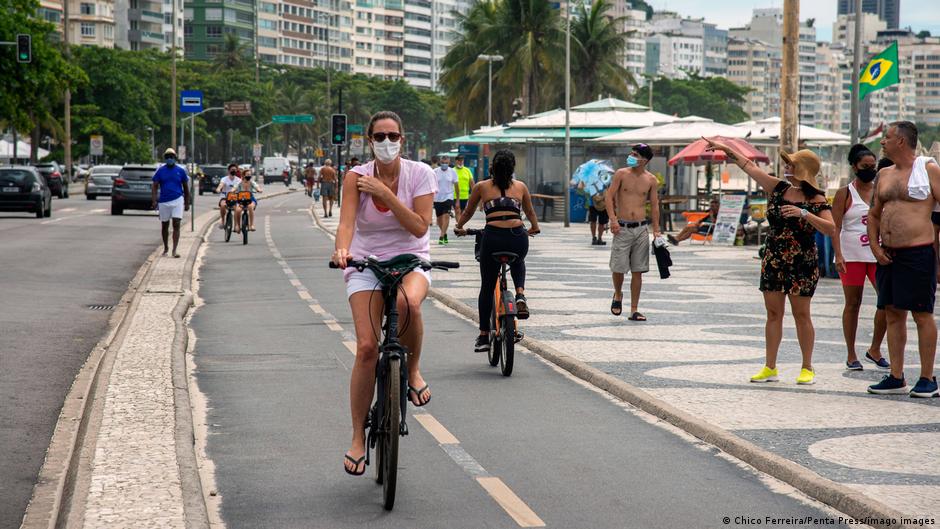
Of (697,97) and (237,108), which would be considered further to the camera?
(697,97)

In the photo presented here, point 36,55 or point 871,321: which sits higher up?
point 36,55

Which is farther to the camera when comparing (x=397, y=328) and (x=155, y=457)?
(x=155, y=457)

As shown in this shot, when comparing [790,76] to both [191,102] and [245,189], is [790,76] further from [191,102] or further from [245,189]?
[191,102]

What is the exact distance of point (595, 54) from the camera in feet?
254

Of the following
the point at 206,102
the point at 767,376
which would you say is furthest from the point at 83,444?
the point at 206,102

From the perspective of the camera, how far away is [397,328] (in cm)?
686

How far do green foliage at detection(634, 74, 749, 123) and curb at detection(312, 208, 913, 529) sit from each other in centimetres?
14819

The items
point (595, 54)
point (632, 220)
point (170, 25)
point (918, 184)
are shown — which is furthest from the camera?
point (170, 25)

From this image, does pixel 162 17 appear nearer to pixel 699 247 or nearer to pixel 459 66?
pixel 459 66

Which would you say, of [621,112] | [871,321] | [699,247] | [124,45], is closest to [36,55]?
[621,112]

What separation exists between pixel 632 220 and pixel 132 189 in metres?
31.6

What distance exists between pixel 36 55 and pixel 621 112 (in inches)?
780

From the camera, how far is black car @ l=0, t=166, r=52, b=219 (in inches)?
1612

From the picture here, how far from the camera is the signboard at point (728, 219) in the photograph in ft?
98.1
